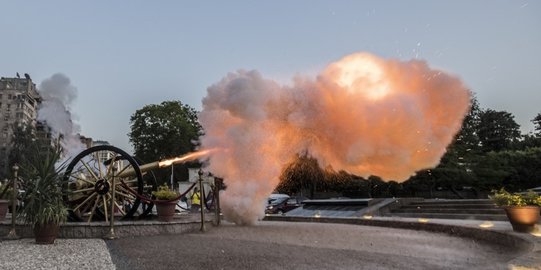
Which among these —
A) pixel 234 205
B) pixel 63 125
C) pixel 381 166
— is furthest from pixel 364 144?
pixel 63 125

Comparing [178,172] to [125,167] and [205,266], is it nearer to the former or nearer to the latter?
[125,167]

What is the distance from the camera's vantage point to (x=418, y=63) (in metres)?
11.4

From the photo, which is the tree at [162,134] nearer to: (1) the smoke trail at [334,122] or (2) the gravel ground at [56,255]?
(1) the smoke trail at [334,122]

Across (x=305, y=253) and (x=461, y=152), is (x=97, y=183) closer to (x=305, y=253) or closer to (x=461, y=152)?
(x=305, y=253)

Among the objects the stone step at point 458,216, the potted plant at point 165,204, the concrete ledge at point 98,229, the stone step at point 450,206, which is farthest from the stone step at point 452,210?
the concrete ledge at point 98,229

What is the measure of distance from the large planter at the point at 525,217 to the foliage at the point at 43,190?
913 cm

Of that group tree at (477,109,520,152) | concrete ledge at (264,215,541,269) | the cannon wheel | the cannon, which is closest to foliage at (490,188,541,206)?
concrete ledge at (264,215,541,269)

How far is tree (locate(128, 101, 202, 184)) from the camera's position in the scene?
55.9m

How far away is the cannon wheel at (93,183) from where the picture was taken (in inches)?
431

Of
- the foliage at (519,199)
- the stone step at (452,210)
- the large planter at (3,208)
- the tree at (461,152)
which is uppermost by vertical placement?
the tree at (461,152)

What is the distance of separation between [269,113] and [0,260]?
761 centimetres

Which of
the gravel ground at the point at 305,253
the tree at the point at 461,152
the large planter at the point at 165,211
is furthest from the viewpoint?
the tree at the point at 461,152

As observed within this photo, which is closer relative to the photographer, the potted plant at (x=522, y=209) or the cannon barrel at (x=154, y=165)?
the potted plant at (x=522, y=209)

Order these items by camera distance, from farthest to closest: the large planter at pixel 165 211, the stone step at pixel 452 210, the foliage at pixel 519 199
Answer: the stone step at pixel 452 210, the large planter at pixel 165 211, the foliage at pixel 519 199
